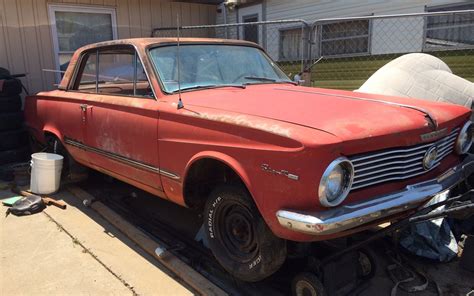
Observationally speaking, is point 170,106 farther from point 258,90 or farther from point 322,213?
point 322,213

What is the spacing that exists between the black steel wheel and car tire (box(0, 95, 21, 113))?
514cm

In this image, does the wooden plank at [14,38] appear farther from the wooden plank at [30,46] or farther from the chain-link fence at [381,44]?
the chain-link fence at [381,44]

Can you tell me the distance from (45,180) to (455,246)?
14.3ft

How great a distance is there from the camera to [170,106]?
3.12m

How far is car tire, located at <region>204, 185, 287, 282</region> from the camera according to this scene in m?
2.57

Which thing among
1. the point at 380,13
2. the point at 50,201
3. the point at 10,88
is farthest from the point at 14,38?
the point at 380,13

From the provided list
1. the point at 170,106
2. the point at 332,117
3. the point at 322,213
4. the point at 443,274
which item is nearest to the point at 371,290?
the point at 443,274

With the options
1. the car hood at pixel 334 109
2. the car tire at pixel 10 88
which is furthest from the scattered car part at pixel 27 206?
the car hood at pixel 334 109

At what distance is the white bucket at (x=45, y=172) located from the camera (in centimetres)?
475

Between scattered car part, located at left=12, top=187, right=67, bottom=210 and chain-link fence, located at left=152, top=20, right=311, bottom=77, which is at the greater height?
chain-link fence, located at left=152, top=20, right=311, bottom=77

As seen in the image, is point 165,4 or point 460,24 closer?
point 460,24

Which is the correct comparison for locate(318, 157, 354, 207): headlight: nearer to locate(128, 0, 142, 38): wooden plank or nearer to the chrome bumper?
the chrome bumper

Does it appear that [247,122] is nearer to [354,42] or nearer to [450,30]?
[450,30]

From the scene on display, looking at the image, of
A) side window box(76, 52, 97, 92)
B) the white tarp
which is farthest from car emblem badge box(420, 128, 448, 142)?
side window box(76, 52, 97, 92)
